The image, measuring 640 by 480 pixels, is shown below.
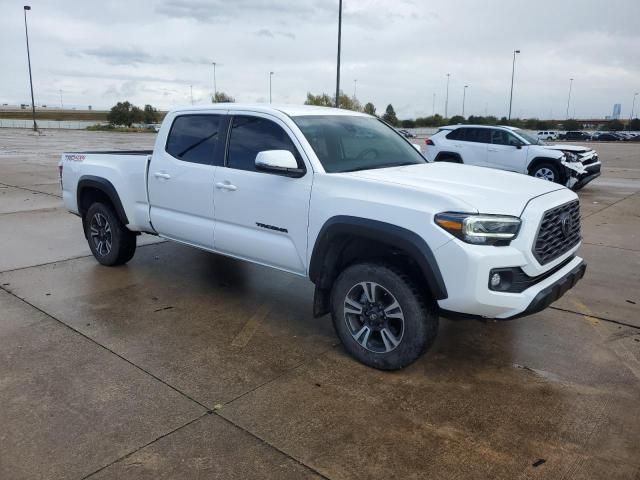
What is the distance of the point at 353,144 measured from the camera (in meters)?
4.67

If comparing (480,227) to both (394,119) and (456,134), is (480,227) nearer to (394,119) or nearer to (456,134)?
(456,134)

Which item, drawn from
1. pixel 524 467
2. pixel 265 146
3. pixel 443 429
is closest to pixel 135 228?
Answer: pixel 265 146

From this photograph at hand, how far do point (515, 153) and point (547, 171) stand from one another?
0.90 m

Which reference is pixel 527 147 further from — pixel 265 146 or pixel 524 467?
pixel 524 467

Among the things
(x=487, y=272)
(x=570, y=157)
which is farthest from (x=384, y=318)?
(x=570, y=157)

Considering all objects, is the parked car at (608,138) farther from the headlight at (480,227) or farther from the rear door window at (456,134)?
the headlight at (480,227)

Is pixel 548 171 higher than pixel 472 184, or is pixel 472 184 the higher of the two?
pixel 472 184

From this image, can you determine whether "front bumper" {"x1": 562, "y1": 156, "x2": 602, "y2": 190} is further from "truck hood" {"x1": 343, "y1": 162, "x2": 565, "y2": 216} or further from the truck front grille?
the truck front grille

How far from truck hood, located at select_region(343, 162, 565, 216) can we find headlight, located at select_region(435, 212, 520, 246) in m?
0.06

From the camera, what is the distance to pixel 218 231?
4859mm

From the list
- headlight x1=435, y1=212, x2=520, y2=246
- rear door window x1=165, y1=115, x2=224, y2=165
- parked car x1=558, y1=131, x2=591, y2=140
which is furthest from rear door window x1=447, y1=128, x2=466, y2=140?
parked car x1=558, y1=131, x2=591, y2=140

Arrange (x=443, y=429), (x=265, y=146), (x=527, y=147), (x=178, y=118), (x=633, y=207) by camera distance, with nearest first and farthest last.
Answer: (x=443, y=429) < (x=265, y=146) < (x=178, y=118) < (x=633, y=207) < (x=527, y=147)

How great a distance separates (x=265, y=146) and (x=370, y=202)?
1.29 meters

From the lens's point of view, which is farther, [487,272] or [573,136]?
[573,136]
